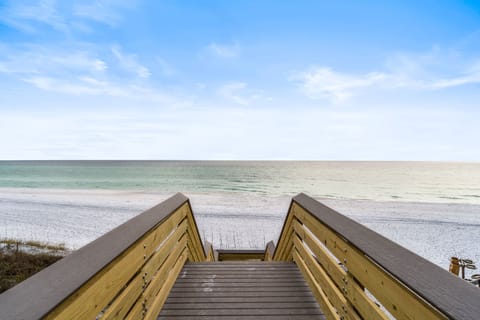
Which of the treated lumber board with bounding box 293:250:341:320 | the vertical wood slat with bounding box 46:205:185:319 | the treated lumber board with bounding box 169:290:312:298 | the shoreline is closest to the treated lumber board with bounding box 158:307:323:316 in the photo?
the treated lumber board with bounding box 293:250:341:320

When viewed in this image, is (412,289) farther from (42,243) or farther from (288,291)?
(42,243)

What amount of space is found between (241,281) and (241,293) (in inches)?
11.5

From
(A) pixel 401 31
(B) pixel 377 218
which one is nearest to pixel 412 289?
(B) pixel 377 218

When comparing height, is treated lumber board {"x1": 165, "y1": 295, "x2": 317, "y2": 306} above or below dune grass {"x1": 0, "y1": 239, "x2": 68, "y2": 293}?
above

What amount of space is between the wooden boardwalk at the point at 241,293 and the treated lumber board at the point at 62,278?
127 cm

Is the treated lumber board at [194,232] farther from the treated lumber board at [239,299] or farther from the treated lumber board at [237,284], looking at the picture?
the treated lumber board at [239,299]

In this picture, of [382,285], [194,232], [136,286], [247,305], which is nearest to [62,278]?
[136,286]

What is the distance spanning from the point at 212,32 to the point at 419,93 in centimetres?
3187

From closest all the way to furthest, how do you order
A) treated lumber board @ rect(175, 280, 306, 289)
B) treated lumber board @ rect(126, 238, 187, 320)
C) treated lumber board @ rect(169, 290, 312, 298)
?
treated lumber board @ rect(126, 238, 187, 320), treated lumber board @ rect(169, 290, 312, 298), treated lumber board @ rect(175, 280, 306, 289)

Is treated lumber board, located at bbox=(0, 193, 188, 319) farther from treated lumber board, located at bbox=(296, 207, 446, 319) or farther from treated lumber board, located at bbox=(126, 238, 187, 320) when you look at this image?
treated lumber board, located at bbox=(296, 207, 446, 319)

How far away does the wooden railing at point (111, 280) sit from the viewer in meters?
0.87

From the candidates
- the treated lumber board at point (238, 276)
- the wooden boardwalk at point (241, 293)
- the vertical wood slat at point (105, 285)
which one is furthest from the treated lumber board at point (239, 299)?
the vertical wood slat at point (105, 285)

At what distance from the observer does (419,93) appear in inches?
1443

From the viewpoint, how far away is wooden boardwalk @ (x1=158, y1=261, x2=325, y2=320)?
7.91 ft
